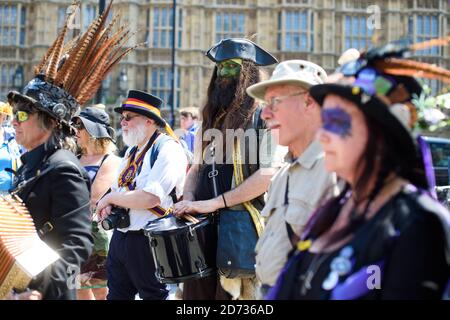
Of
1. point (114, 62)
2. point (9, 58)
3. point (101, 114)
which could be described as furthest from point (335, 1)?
point (114, 62)

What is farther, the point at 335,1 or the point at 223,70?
the point at 335,1

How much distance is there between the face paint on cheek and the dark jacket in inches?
50.4

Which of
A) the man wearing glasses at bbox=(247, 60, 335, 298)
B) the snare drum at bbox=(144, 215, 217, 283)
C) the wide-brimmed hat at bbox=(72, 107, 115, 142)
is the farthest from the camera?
the wide-brimmed hat at bbox=(72, 107, 115, 142)

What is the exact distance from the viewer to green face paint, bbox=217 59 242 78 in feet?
13.0

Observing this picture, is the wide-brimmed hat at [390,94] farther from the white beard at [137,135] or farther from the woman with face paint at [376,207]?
the white beard at [137,135]

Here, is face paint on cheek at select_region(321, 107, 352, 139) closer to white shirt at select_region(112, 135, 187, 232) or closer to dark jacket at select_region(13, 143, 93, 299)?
dark jacket at select_region(13, 143, 93, 299)

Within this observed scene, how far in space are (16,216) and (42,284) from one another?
308mm

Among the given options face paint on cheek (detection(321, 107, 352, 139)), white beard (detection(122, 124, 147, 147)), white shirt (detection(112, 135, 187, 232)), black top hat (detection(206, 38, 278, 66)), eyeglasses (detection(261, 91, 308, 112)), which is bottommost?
white shirt (detection(112, 135, 187, 232))

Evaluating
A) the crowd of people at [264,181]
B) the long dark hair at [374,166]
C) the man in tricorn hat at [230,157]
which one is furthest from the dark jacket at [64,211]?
the long dark hair at [374,166]

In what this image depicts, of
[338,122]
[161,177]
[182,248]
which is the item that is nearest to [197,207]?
[182,248]

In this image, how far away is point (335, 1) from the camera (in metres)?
30.2

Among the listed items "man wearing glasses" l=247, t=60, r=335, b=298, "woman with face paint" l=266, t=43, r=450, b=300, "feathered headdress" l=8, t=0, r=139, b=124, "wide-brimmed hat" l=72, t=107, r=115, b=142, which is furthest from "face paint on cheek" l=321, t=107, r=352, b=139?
"wide-brimmed hat" l=72, t=107, r=115, b=142

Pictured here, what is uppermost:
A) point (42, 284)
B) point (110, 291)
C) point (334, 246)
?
point (334, 246)
